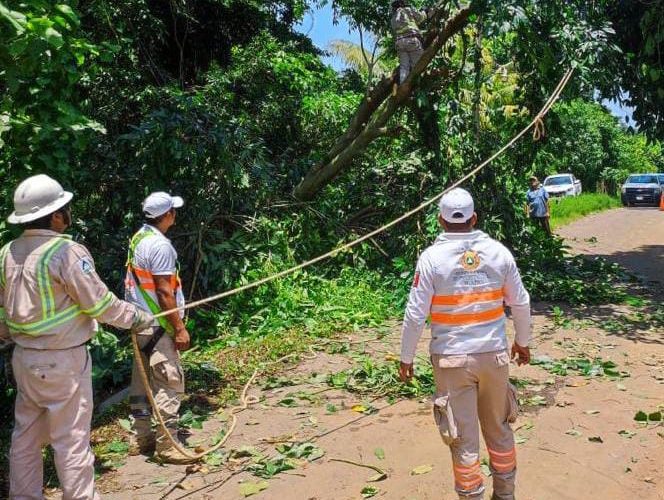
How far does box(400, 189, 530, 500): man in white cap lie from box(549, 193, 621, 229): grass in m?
16.8

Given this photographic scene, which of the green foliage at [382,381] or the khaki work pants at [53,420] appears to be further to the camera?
the green foliage at [382,381]

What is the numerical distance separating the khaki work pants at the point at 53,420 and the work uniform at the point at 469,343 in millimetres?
1739

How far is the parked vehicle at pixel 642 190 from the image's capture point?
2766 centimetres

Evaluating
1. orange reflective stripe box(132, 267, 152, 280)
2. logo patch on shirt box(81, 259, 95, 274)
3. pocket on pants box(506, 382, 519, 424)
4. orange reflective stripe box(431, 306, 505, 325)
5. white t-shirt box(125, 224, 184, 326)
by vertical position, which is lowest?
pocket on pants box(506, 382, 519, 424)

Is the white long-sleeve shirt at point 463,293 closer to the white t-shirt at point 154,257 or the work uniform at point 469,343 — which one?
the work uniform at point 469,343

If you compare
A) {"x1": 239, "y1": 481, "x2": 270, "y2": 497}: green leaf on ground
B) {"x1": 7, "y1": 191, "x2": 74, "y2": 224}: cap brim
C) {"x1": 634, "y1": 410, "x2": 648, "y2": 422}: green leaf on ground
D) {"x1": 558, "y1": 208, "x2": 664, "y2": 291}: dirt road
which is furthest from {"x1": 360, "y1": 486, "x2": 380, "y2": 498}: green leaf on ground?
{"x1": 558, "y1": 208, "x2": 664, "y2": 291}: dirt road

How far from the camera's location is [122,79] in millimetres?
10586

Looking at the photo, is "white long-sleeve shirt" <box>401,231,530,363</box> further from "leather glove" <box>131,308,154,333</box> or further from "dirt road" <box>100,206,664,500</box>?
"leather glove" <box>131,308,154,333</box>

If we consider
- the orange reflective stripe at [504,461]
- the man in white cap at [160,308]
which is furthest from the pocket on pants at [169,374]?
the orange reflective stripe at [504,461]

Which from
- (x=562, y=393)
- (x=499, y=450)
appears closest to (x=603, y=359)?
(x=562, y=393)

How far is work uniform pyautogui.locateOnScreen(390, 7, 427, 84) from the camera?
8.99 metres

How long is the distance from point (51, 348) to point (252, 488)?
1.50 m

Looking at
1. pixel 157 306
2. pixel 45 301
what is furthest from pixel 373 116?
pixel 45 301

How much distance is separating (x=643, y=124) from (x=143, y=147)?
6.90m
